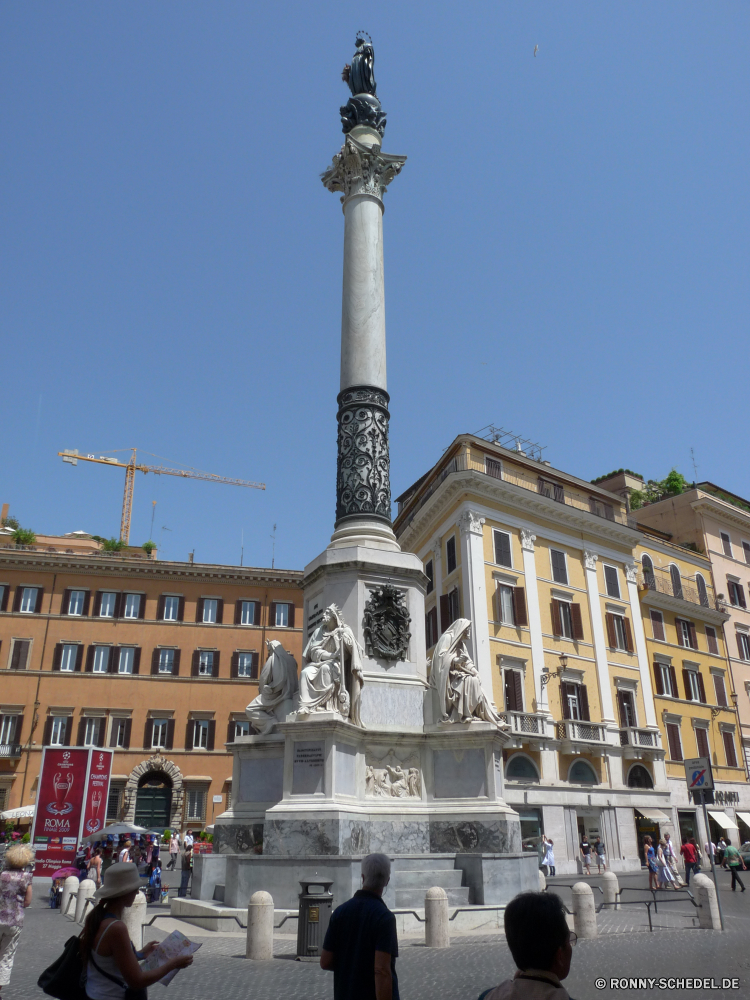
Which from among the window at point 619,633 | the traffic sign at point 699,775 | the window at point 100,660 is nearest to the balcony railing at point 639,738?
the window at point 619,633

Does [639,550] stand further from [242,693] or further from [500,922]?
[500,922]

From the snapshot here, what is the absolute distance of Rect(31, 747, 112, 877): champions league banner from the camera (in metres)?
23.7

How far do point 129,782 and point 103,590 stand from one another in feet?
36.9

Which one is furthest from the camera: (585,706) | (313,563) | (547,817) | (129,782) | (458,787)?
(129,782)

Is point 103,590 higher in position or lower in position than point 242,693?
higher

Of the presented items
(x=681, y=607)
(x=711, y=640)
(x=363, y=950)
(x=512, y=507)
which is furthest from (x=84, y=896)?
(x=711, y=640)

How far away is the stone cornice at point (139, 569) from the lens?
157 ft

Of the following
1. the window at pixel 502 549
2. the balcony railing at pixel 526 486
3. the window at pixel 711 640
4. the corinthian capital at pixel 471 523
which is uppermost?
the balcony railing at pixel 526 486

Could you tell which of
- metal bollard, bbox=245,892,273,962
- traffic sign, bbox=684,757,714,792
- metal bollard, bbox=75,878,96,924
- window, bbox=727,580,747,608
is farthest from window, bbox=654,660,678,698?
metal bollard, bbox=245,892,273,962

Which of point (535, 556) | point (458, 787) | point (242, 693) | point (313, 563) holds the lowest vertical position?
point (458, 787)

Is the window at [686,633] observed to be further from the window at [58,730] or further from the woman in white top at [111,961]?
the woman in white top at [111,961]

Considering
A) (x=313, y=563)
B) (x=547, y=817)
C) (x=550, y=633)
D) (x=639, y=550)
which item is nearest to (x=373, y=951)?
(x=313, y=563)

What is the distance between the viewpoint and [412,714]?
1479 centimetres

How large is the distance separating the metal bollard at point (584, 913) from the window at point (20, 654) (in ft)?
135
